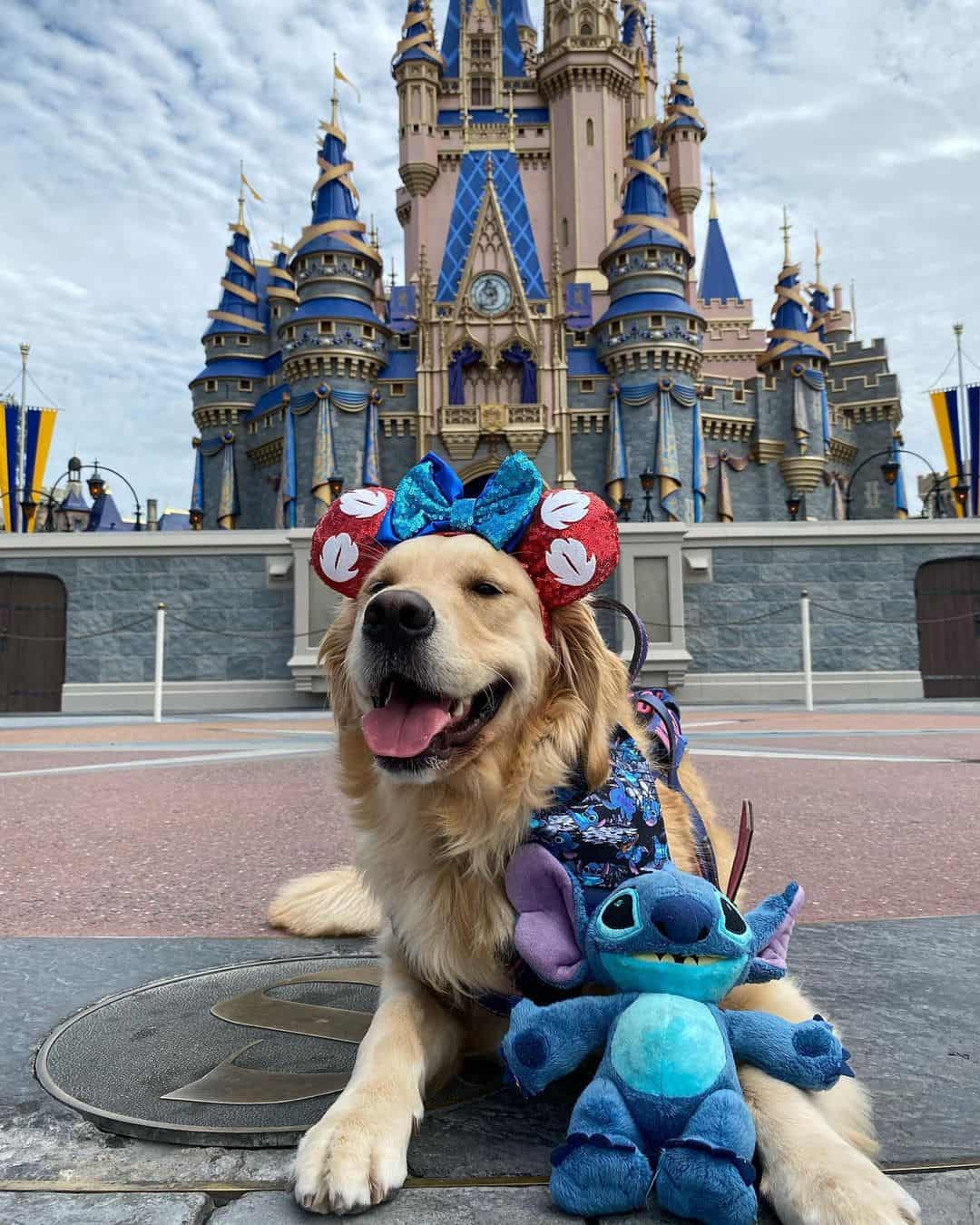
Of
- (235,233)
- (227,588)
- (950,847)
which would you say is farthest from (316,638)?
(235,233)

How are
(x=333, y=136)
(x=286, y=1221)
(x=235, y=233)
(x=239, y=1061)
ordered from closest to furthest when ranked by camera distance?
(x=286, y=1221) → (x=239, y=1061) → (x=333, y=136) → (x=235, y=233)

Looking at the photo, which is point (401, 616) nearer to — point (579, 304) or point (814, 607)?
point (814, 607)

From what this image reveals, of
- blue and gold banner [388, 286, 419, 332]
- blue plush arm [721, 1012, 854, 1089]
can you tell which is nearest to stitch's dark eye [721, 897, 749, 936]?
blue plush arm [721, 1012, 854, 1089]

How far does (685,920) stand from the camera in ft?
4.30

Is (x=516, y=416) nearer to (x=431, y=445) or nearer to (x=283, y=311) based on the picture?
(x=431, y=445)

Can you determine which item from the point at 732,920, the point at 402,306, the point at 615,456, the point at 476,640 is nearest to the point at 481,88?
the point at 402,306

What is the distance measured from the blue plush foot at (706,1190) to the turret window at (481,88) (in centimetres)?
4419

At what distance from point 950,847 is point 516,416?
29.1 metres

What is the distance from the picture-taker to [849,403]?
41250 mm

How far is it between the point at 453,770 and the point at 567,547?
18.9 inches

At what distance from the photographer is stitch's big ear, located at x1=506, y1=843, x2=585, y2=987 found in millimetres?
1465

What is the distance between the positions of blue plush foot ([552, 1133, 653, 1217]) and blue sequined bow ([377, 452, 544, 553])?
1.07m

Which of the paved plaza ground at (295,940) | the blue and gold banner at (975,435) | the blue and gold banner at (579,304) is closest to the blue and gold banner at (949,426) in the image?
the blue and gold banner at (975,435)

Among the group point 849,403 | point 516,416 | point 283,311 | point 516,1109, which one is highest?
point 283,311
